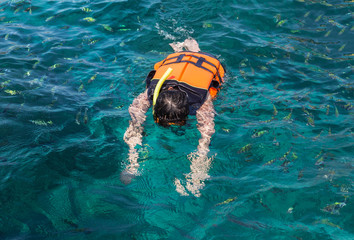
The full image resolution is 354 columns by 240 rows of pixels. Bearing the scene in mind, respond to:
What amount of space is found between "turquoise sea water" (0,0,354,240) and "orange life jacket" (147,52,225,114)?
0.72 metres

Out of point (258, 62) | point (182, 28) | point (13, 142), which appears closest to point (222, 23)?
point (182, 28)

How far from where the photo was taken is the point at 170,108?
5.34 m

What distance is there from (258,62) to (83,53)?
5.68 metres

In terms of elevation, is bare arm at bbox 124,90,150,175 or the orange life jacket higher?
the orange life jacket

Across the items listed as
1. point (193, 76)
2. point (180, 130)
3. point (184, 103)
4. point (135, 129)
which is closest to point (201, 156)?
point (180, 130)

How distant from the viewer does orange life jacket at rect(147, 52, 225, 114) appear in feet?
20.4

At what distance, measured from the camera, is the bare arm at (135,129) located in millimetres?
5832

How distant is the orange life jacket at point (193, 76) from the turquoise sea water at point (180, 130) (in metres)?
0.72

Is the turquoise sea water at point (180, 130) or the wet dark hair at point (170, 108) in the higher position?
the wet dark hair at point (170, 108)

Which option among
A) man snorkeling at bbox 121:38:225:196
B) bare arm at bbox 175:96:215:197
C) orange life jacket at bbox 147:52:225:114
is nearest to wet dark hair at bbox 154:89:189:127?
man snorkeling at bbox 121:38:225:196

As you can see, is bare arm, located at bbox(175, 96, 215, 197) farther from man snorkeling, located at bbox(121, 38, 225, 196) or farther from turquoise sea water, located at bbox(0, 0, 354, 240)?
turquoise sea water, located at bbox(0, 0, 354, 240)

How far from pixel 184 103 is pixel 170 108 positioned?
12.0 inches

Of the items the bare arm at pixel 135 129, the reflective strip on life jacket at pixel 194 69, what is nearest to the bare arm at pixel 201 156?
the reflective strip on life jacket at pixel 194 69

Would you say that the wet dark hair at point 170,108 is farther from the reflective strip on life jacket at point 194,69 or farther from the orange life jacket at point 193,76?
the reflective strip on life jacket at point 194,69
